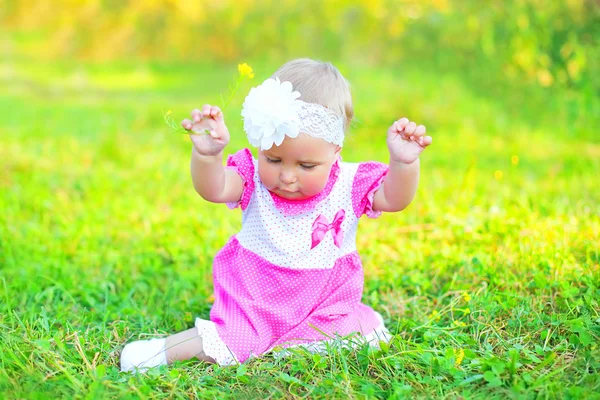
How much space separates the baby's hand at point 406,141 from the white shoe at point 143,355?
3.25 feet

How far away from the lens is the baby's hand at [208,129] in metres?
2.04

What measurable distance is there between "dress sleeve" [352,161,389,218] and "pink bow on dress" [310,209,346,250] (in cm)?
7

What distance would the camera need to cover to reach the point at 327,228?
236 cm

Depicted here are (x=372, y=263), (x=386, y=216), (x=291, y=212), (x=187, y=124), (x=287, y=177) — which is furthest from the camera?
(x=386, y=216)

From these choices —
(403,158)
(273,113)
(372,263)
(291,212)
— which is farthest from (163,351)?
(372,263)

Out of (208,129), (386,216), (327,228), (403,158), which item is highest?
(208,129)

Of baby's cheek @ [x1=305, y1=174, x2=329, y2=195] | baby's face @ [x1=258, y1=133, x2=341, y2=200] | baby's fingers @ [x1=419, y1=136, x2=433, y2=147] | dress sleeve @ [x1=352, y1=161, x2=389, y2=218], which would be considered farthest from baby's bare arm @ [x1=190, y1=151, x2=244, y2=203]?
baby's fingers @ [x1=419, y1=136, x2=433, y2=147]

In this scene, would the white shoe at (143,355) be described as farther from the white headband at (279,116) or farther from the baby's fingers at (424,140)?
the baby's fingers at (424,140)

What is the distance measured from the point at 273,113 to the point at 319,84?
0.22 metres

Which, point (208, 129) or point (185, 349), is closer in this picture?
point (208, 129)

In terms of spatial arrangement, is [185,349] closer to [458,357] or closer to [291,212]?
[291,212]

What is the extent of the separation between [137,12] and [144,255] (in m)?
7.62

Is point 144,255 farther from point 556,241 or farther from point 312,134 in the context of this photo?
point 556,241

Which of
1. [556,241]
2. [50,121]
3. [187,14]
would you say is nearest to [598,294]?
[556,241]
